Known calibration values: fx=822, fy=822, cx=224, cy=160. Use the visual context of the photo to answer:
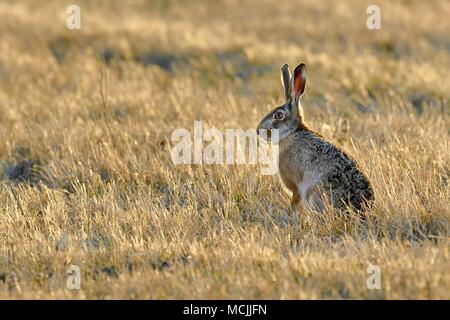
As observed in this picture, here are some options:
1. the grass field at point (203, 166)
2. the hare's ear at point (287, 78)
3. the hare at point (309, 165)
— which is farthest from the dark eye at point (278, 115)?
the grass field at point (203, 166)

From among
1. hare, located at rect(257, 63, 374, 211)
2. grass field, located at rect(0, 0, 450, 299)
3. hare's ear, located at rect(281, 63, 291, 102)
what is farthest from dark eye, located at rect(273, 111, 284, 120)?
grass field, located at rect(0, 0, 450, 299)

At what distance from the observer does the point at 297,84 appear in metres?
7.34

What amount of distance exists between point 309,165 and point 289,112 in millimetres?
735

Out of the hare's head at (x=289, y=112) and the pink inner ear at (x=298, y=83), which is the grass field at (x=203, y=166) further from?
the pink inner ear at (x=298, y=83)

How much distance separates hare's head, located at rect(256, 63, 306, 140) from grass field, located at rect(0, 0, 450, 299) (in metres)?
0.59

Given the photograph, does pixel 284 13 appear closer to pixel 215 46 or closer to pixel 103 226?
pixel 215 46

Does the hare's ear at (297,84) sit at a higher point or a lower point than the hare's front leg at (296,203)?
higher

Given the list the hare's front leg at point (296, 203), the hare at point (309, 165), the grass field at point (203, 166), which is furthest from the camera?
the hare's front leg at point (296, 203)

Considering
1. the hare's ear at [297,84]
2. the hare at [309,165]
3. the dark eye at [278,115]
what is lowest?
the hare at [309,165]

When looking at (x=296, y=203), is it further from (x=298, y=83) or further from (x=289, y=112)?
(x=298, y=83)

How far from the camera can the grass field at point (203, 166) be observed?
5.55 m

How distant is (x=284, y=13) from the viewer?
1845cm

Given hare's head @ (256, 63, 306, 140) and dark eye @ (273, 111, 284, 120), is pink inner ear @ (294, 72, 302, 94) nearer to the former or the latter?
hare's head @ (256, 63, 306, 140)

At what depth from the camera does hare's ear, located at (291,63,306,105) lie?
7262 mm
